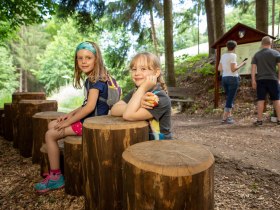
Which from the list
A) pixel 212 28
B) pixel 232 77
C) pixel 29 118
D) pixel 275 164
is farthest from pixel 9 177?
pixel 212 28

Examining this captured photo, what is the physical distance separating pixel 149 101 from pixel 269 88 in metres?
4.50

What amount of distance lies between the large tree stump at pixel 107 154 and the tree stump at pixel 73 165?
0.58 m

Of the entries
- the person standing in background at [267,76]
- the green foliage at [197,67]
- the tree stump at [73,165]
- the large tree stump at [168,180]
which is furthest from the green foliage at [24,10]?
the green foliage at [197,67]

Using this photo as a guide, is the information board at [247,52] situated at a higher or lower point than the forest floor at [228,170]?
higher

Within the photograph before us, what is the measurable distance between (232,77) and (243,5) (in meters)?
9.27

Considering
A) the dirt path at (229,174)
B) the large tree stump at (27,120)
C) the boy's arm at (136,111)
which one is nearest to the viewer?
the boy's arm at (136,111)

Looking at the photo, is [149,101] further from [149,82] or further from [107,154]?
[107,154]

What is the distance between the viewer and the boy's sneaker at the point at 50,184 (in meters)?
2.75

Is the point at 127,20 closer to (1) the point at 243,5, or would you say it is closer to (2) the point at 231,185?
(1) the point at 243,5

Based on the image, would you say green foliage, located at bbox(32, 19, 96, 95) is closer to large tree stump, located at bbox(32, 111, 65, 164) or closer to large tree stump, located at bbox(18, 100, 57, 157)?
large tree stump, located at bbox(18, 100, 57, 157)

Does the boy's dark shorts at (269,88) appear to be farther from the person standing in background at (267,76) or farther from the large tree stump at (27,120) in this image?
the large tree stump at (27,120)

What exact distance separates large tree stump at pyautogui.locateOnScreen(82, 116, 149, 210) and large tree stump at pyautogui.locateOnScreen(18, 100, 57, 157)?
2.30 metres

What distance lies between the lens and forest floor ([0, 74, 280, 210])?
8.19 ft

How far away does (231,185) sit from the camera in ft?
8.85
